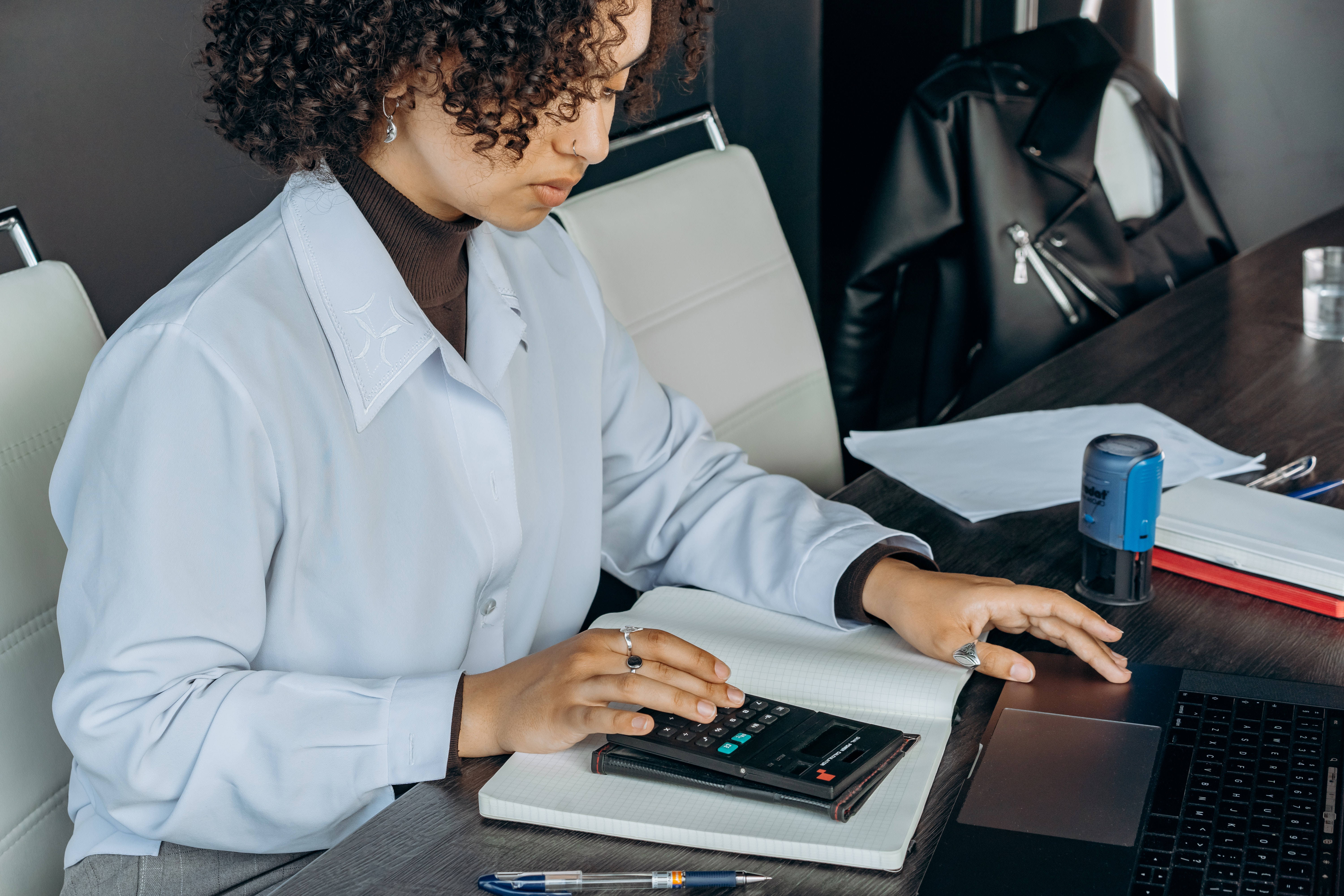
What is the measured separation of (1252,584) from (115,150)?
1.27m

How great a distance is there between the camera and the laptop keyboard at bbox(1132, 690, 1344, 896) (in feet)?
2.31

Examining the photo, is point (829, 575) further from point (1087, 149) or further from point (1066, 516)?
point (1087, 149)

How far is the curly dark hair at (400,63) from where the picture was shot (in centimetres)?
92

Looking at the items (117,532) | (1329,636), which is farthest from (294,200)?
(1329,636)

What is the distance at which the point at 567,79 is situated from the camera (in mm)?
942

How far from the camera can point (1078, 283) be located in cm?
197

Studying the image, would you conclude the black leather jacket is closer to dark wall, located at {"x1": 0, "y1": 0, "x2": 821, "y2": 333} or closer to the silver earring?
dark wall, located at {"x1": 0, "y1": 0, "x2": 821, "y2": 333}

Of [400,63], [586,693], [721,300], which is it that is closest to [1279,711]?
[586,693]

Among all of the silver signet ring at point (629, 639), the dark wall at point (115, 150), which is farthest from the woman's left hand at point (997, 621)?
the dark wall at point (115, 150)

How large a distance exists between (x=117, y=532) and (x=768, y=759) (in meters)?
0.46

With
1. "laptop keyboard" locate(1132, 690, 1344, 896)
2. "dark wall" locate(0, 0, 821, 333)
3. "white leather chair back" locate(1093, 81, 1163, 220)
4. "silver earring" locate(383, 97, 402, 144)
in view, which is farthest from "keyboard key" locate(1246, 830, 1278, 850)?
"white leather chair back" locate(1093, 81, 1163, 220)

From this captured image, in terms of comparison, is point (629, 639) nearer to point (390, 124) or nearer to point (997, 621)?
point (997, 621)

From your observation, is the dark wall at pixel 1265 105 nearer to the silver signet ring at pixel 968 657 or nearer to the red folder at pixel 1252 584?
the red folder at pixel 1252 584

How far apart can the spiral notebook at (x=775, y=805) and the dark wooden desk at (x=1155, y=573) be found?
0.01 m
